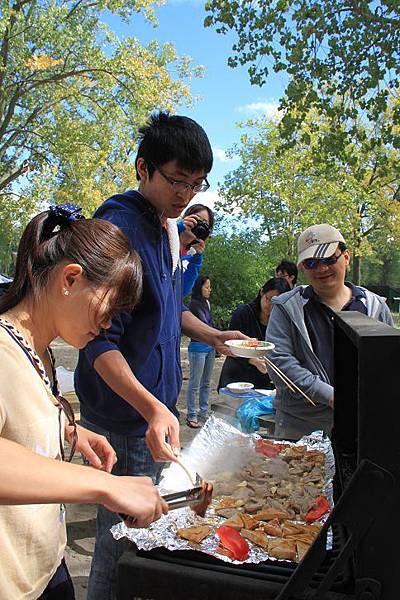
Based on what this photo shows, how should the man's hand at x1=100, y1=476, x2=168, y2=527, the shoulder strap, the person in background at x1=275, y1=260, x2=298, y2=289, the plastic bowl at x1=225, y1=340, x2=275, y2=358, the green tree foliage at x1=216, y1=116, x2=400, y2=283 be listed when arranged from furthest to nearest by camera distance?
the green tree foliage at x1=216, y1=116, x2=400, y2=283, the person in background at x1=275, y1=260, x2=298, y2=289, the plastic bowl at x1=225, y1=340, x2=275, y2=358, the shoulder strap, the man's hand at x1=100, y1=476, x2=168, y2=527

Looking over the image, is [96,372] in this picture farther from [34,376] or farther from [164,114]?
[164,114]

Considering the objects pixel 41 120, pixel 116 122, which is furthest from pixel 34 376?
pixel 41 120

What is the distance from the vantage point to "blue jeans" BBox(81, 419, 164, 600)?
179 centimetres

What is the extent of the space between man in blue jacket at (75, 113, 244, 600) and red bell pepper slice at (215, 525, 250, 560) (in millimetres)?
543

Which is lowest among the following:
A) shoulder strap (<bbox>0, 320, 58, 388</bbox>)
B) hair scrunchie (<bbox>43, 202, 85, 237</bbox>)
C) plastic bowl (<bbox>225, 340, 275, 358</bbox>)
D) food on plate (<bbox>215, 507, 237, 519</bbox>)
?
food on plate (<bbox>215, 507, 237, 519</bbox>)

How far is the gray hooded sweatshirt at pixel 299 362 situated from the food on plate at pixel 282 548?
51.6 inches

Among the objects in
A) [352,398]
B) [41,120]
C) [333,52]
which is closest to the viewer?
[352,398]

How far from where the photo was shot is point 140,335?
198 cm

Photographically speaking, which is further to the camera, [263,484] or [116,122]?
[116,122]

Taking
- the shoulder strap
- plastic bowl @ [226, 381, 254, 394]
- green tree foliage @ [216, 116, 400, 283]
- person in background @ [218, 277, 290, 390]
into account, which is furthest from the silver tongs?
green tree foliage @ [216, 116, 400, 283]

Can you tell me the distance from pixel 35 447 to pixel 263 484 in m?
0.89

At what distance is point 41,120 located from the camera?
17344 millimetres

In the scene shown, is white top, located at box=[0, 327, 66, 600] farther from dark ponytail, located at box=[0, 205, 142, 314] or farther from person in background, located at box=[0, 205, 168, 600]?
dark ponytail, located at box=[0, 205, 142, 314]

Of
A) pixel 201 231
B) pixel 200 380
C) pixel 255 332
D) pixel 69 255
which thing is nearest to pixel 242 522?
pixel 69 255
